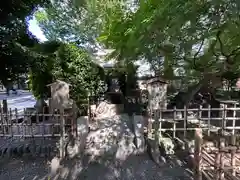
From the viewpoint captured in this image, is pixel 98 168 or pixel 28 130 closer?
pixel 98 168

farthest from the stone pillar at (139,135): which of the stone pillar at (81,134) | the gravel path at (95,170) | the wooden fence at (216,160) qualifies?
the wooden fence at (216,160)

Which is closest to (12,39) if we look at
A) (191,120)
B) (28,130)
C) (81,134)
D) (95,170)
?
(28,130)

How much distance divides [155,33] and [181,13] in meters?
1.54

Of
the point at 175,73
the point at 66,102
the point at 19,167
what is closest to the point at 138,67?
the point at 175,73

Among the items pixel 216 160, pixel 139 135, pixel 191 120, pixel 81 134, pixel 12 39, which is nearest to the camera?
pixel 216 160

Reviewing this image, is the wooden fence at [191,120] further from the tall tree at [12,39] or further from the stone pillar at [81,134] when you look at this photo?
the tall tree at [12,39]

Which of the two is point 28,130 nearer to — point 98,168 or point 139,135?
point 98,168

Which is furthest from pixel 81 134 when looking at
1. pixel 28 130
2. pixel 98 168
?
pixel 28 130

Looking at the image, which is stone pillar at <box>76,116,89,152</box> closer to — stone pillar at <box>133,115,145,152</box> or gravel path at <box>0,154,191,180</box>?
gravel path at <box>0,154,191,180</box>

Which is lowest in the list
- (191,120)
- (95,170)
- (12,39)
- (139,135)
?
(95,170)

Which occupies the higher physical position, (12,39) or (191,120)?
(12,39)

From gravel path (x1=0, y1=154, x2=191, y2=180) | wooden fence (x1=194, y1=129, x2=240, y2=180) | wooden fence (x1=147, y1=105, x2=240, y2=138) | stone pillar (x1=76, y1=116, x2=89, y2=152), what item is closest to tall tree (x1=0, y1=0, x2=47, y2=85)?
gravel path (x1=0, y1=154, x2=191, y2=180)

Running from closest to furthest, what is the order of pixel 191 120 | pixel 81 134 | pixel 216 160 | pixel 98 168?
pixel 216 160, pixel 98 168, pixel 81 134, pixel 191 120

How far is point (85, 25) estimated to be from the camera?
1875 centimetres
